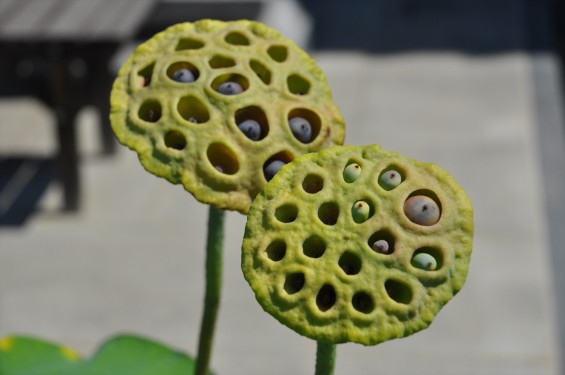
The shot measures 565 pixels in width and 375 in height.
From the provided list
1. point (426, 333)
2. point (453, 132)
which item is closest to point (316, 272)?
point (426, 333)

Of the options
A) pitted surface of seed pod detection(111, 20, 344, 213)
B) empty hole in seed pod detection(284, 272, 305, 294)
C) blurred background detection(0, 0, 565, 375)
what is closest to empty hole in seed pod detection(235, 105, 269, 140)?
pitted surface of seed pod detection(111, 20, 344, 213)

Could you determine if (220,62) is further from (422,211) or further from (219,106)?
(422,211)

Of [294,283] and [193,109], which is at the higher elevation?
[193,109]

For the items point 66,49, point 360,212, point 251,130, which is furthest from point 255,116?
point 66,49

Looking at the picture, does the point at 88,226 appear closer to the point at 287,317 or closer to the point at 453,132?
the point at 453,132

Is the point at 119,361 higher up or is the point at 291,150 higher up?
the point at 291,150

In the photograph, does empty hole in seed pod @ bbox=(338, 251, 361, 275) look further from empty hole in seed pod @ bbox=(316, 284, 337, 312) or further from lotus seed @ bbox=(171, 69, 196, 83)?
lotus seed @ bbox=(171, 69, 196, 83)

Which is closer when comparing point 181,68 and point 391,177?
point 391,177
